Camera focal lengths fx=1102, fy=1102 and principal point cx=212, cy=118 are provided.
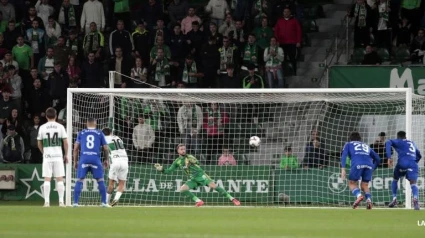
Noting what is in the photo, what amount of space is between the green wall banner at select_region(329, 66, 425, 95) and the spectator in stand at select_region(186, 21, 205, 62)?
450 cm

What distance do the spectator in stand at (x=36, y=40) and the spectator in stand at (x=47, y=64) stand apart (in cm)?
74

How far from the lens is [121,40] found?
32125mm

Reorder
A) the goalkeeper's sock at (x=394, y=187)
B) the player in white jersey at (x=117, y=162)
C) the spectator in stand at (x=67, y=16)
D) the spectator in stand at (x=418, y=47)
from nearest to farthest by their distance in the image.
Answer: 1. the goalkeeper's sock at (x=394, y=187)
2. the player in white jersey at (x=117, y=162)
3. the spectator in stand at (x=418, y=47)
4. the spectator in stand at (x=67, y=16)

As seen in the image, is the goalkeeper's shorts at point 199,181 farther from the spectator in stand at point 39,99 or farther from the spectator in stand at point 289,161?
the spectator in stand at point 39,99

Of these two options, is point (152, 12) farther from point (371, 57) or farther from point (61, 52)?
point (371, 57)

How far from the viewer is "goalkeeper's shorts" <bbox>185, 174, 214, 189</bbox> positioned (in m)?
25.9

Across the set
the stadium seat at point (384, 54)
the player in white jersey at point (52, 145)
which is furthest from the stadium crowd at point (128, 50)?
the player in white jersey at point (52, 145)

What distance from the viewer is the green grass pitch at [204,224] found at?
15125mm

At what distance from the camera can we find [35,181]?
29156 mm

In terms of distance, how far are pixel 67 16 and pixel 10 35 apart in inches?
78.0

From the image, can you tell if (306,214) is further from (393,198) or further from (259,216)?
(393,198)

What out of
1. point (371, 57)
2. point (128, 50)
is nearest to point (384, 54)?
point (371, 57)

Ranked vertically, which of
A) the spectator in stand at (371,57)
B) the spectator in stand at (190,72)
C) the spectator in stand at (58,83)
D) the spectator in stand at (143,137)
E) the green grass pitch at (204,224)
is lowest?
the green grass pitch at (204,224)

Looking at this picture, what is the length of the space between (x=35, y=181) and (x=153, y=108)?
3.70 metres
